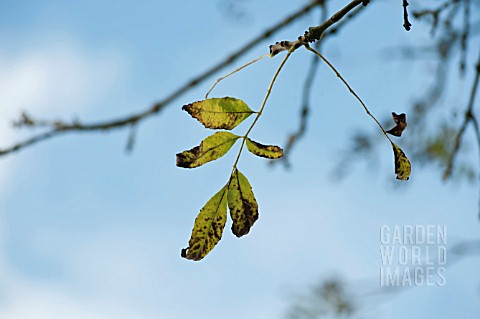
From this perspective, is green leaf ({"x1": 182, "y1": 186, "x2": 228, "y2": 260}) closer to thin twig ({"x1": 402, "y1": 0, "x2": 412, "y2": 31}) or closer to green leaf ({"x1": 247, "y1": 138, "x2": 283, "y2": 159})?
green leaf ({"x1": 247, "y1": 138, "x2": 283, "y2": 159})

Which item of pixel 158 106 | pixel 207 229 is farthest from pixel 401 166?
pixel 158 106

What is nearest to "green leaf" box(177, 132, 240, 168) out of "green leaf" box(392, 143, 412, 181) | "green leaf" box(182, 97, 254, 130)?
"green leaf" box(182, 97, 254, 130)

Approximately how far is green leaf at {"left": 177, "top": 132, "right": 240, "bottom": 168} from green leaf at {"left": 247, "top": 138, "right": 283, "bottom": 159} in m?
0.03

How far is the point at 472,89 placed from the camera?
2051 millimetres

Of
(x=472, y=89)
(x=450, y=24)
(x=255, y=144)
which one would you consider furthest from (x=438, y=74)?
(x=255, y=144)

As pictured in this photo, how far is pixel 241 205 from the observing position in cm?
98

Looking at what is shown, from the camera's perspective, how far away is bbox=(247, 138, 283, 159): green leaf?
987mm

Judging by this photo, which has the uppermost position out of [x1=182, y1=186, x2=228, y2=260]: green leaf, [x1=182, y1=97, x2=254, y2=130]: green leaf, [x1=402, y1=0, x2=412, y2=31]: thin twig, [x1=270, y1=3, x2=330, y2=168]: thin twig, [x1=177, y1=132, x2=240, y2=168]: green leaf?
[x1=270, y1=3, x2=330, y2=168]: thin twig

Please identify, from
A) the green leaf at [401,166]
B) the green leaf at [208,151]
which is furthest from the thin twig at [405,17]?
the green leaf at [208,151]

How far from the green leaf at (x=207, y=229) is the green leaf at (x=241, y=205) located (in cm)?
2

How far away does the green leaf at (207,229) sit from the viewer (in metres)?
0.97

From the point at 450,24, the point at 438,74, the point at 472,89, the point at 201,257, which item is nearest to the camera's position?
the point at 201,257

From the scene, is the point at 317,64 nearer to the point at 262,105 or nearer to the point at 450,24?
the point at 450,24

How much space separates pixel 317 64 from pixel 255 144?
1187 mm
